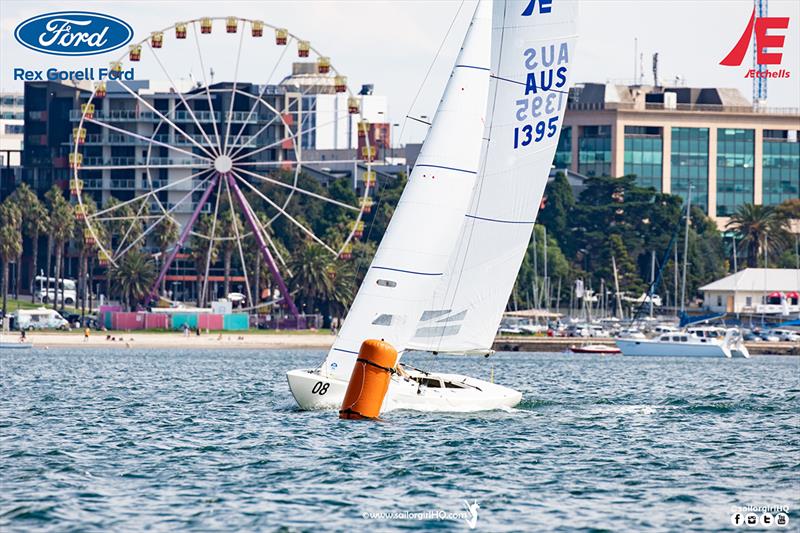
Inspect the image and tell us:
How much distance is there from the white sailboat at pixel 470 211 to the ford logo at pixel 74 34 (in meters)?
86.4

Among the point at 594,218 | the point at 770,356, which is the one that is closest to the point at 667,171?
the point at 594,218

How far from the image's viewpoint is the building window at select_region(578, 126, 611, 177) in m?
183

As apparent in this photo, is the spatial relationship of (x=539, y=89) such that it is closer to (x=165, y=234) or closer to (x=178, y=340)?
(x=178, y=340)

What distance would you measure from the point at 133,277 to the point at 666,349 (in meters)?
43.8

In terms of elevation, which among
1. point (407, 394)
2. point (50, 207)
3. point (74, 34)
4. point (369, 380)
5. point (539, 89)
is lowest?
point (407, 394)

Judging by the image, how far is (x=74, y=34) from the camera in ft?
421

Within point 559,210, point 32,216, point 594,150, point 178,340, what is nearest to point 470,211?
point 178,340

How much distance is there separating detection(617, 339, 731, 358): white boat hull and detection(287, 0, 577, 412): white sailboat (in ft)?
247

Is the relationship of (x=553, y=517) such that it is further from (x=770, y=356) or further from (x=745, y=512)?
(x=770, y=356)

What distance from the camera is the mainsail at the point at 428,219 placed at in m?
39.3

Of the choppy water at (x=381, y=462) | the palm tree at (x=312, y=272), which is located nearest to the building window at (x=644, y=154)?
the palm tree at (x=312, y=272)

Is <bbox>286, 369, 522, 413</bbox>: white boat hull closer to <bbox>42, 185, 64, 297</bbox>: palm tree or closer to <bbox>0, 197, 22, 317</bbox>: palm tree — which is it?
<bbox>0, 197, 22, 317</bbox>: palm tree

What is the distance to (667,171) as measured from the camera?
182 metres

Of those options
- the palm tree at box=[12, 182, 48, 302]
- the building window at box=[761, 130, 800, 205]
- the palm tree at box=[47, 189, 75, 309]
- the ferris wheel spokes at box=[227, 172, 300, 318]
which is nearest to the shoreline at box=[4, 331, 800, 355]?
the ferris wheel spokes at box=[227, 172, 300, 318]
